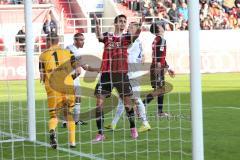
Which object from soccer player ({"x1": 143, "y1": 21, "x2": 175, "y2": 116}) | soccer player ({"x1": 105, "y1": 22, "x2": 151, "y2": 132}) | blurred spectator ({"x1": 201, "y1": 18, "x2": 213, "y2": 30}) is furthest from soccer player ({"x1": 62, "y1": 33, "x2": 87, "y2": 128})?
blurred spectator ({"x1": 201, "y1": 18, "x2": 213, "y2": 30})

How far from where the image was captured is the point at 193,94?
7.02 metres

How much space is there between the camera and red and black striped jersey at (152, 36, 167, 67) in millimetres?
12883

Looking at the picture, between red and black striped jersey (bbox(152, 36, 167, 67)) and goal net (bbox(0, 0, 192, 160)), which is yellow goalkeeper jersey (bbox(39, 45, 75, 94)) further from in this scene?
red and black striped jersey (bbox(152, 36, 167, 67))

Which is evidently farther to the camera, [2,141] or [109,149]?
[2,141]

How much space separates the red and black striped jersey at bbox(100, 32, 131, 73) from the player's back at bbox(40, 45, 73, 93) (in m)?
0.72

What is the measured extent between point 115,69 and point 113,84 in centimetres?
25

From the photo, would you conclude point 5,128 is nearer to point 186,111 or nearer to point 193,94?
point 186,111

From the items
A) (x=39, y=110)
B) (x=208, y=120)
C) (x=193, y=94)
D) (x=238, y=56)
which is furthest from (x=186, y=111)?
(x=238, y=56)

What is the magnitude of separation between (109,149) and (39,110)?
575 cm

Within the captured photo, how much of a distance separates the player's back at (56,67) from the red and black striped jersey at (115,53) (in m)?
0.72

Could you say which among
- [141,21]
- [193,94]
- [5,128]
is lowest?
[5,128]

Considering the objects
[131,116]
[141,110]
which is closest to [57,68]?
[131,116]

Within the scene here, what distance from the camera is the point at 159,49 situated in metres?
13.4

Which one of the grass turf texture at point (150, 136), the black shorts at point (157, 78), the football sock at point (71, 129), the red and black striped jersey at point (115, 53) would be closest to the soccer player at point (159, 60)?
the black shorts at point (157, 78)
